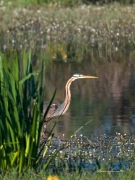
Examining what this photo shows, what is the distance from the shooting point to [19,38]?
62.5 ft

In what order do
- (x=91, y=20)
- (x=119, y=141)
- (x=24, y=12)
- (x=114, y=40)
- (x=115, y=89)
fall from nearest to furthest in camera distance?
1. (x=119, y=141)
2. (x=115, y=89)
3. (x=114, y=40)
4. (x=91, y=20)
5. (x=24, y=12)

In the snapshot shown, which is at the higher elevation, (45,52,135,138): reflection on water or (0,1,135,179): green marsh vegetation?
(0,1,135,179): green marsh vegetation

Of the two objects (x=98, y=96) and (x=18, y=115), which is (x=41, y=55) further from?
(x=98, y=96)

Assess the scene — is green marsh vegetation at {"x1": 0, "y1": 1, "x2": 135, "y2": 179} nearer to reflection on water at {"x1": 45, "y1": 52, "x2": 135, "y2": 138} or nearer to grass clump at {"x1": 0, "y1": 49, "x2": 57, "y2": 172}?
grass clump at {"x1": 0, "y1": 49, "x2": 57, "y2": 172}

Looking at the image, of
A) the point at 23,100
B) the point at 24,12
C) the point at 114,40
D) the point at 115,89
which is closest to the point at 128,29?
the point at 114,40

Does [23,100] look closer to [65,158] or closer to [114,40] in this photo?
[65,158]

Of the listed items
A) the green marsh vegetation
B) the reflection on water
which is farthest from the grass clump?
the reflection on water

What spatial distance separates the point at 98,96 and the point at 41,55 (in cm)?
497

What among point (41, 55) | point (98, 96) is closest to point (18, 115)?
point (41, 55)

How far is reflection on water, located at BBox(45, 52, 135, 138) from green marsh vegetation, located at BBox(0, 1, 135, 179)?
54 cm

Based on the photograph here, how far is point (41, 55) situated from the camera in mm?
6176

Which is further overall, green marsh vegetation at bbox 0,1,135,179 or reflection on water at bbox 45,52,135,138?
reflection on water at bbox 45,52,135,138

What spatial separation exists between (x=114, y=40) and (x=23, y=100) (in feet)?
42.4

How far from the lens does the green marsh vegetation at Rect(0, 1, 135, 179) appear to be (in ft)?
18.3
